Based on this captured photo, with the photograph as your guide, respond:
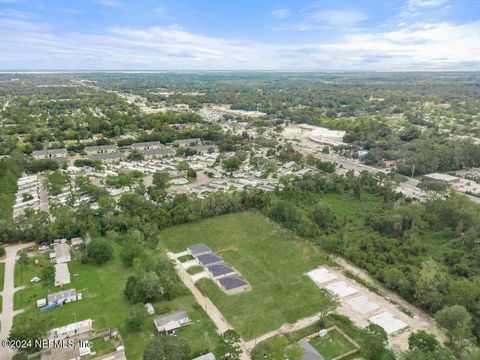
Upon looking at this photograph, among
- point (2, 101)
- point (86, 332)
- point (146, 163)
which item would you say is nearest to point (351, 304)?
point (86, 332)

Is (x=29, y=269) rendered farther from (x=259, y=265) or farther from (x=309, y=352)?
(x=309, y=352)

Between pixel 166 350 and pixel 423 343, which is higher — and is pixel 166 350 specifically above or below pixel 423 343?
above

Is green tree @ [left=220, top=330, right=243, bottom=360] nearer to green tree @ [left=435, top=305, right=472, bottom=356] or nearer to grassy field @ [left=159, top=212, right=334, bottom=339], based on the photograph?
grassy field @ [left=159, top=212, right=334, bottom=339]

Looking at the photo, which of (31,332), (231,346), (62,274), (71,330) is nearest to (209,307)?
(231,346)


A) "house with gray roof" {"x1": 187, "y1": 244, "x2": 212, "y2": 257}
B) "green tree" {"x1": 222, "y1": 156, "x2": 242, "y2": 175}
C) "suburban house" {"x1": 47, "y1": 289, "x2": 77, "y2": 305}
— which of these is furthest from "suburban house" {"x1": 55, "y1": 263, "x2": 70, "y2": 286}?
"green tree" {"x1": 222, "y1": 156, "x2": 242, "y2": 175}

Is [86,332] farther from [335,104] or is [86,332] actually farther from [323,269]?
[335,104]

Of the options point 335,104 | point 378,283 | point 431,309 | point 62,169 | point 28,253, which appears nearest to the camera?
point 431,309
